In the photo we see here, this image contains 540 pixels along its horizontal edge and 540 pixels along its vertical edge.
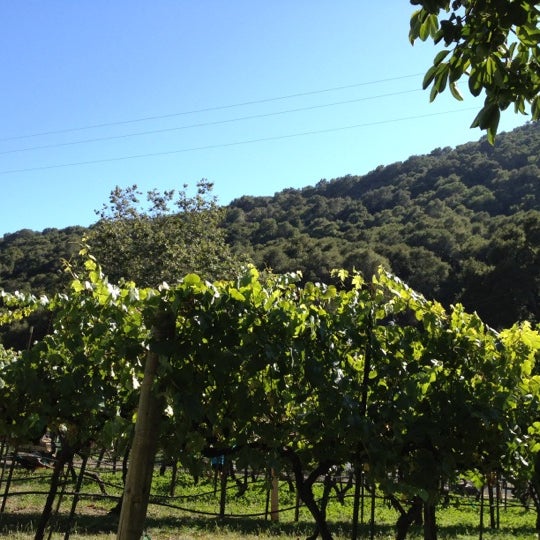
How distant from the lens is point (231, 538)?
293 inches

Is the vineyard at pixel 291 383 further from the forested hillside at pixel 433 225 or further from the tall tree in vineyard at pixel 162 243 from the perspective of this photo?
the forested hillside at pixel 433 225

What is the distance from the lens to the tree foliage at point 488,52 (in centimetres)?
192

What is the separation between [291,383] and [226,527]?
21.7ft

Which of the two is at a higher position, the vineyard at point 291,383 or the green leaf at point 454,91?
the green leaf at point 454,91

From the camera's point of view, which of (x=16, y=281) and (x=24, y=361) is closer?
(x=24, y=361)

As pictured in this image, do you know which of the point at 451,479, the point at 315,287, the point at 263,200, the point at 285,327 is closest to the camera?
the point at 285,327

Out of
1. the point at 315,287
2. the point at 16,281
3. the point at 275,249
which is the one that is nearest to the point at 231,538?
the point at 315,287

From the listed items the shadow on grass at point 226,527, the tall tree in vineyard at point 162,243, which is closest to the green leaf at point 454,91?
the shadow on grass at point 226,527

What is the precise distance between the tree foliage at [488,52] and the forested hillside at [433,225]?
1098 inches

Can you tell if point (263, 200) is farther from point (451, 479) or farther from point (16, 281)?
point (451, 479)

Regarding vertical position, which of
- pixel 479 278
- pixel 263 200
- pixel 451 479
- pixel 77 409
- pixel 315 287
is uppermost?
pixel 263 200

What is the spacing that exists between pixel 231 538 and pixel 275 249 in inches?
1192

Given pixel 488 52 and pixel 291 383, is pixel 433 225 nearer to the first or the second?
pixel 291 383

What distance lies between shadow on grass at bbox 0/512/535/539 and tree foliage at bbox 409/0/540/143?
6.61 meters
